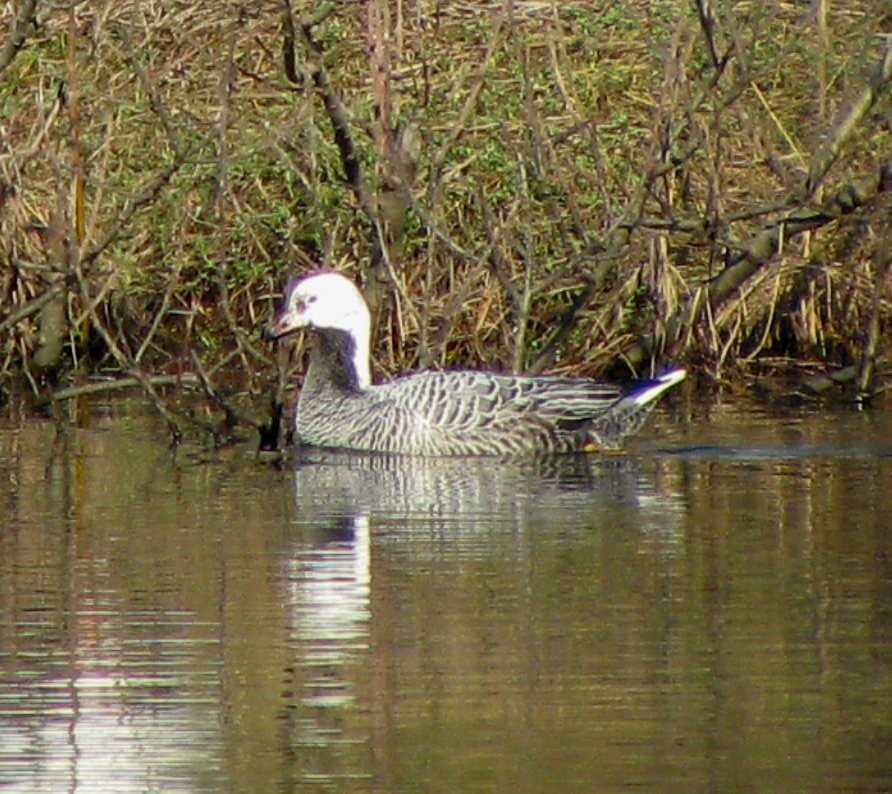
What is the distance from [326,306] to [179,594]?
14.7 ft

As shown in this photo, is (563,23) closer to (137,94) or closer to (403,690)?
(137,94)

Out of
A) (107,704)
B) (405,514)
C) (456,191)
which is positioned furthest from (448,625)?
(456,191)

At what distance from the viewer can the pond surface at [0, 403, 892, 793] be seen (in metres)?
5.95

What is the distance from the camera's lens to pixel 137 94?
48.1 feet

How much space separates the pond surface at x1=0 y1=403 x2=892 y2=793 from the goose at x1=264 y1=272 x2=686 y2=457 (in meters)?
0.42

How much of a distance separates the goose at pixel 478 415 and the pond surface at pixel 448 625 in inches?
16.6

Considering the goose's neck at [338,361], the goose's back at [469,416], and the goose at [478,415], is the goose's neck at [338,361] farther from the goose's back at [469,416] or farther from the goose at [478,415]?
the goose's back at [469,416]

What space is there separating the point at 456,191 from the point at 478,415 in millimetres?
2582

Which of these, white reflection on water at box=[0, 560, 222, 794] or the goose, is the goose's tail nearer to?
the goose

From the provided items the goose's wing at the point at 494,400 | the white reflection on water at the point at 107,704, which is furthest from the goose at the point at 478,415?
the white reflection on water at the point at 107,704

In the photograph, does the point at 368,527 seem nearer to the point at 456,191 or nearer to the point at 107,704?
the point at 107,704

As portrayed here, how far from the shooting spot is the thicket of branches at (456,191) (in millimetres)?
12273

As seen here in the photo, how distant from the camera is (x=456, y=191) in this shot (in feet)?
45.6

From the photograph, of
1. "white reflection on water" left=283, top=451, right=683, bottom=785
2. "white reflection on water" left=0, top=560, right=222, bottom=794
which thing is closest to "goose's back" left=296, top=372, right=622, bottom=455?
"white reflection on water" left=283, top=451, right=683, bottom=785
